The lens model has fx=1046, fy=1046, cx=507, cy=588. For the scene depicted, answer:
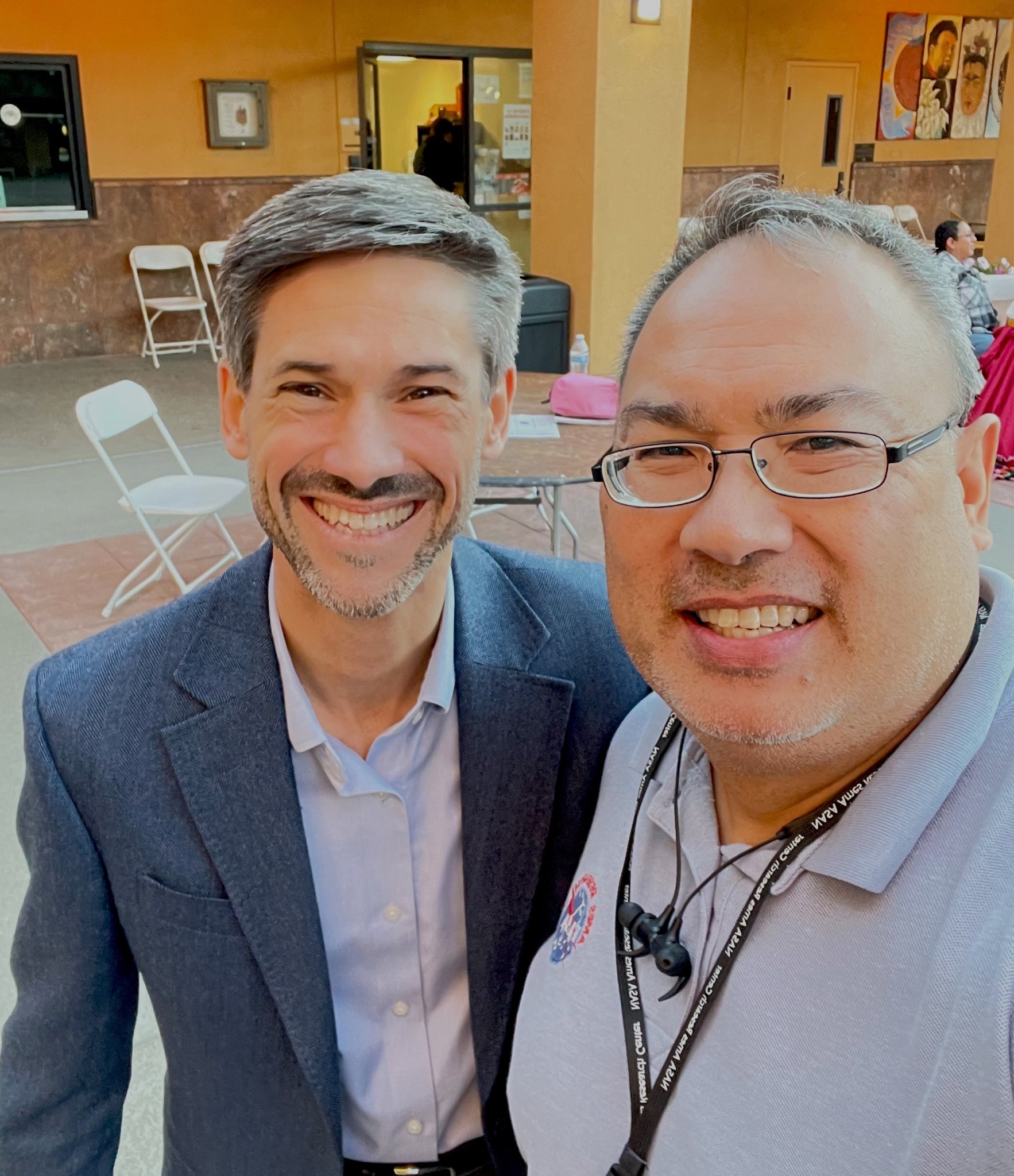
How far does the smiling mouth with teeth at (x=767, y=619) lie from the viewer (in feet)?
2.81

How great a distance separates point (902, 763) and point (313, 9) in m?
10.3

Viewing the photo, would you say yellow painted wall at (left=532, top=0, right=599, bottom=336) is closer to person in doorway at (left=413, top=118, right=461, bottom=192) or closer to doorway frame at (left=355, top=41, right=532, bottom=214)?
doorway frame at (left=355, top=41, right=532, bottom=214)

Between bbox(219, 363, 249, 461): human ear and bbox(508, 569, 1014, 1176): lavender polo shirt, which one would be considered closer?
bbox(508, 569, 1014, 1176): lavender polo shirt

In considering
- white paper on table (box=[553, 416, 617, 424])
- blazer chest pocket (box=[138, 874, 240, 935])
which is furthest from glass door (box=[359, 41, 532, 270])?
blazer chest pocket (box=[138, 874, 240, 935])

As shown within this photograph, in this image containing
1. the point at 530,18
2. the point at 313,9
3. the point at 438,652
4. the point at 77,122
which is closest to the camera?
the point at 438,652

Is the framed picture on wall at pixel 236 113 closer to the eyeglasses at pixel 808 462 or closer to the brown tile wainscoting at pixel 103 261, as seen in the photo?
the brown tile wainscoting at pixel 103 261

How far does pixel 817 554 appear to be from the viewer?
33.2 inches

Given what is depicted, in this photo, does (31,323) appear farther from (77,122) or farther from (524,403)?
(524,403)

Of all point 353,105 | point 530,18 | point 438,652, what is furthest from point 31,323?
point 438,652

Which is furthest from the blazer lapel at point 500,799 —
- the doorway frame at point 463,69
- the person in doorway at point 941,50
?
the person in doorway at point 941,50

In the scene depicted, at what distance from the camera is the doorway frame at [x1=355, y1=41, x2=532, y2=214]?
8.50 m

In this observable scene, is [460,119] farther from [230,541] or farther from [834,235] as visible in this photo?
[834,235]

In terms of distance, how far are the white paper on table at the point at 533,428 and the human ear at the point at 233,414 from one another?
2.44 meters

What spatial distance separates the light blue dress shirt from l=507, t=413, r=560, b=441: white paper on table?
2648 mm
